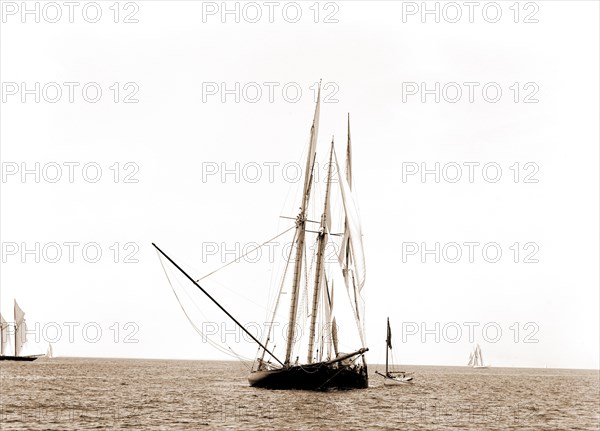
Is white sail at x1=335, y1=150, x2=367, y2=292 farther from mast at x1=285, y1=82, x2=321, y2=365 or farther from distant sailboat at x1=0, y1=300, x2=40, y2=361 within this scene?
distant sailboat at x1=0, y1=300, x2=40, y2=361

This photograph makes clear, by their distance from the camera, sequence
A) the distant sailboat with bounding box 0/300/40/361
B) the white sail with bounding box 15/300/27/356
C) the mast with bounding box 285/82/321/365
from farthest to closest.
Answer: the distant sailboat with bounding box 0/300/40/361 → the white sail with bounding box 15/300/27/356 → the mast with bounding box 285/82/321/365

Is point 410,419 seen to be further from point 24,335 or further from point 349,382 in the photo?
point 24,335

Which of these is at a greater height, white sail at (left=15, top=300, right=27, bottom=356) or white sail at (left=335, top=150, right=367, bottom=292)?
white sail at (left=335, top=150, right=367, bottom=292)

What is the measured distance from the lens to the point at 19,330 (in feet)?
557

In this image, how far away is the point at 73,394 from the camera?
236 ft

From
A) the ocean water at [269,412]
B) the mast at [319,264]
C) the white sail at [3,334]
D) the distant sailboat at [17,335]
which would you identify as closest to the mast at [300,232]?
the mast at [319,264]

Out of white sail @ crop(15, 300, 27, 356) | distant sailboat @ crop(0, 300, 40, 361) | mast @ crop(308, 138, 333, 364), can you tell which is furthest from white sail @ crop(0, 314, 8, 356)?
mast @ crop(308, 138, 333, 364)

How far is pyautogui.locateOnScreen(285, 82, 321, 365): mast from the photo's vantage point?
2625 inches

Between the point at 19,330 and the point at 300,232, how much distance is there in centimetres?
11773

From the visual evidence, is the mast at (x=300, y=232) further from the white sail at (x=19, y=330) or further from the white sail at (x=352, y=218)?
the white sail at (x=19, y=330)

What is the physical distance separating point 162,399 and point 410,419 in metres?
22.5

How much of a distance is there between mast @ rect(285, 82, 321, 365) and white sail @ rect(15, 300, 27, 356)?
364 ft

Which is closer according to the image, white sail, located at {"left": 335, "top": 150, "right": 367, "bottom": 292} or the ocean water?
the ocean water

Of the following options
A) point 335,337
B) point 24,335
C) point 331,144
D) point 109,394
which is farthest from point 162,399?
point 24,335
